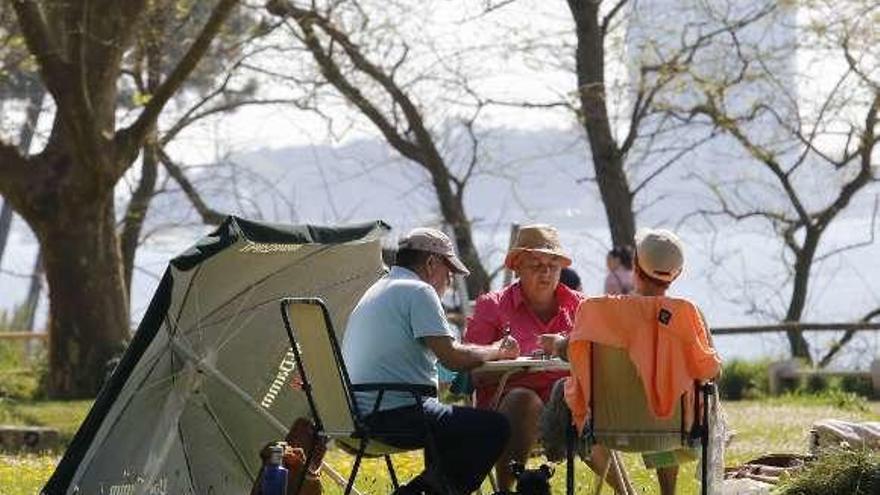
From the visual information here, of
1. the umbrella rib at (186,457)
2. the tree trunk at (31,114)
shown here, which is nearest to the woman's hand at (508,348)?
the umbrella rib at (186,457)

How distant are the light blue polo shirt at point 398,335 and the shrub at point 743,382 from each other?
1300 cm

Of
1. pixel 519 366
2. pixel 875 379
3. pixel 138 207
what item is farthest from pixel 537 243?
pixel 138 207

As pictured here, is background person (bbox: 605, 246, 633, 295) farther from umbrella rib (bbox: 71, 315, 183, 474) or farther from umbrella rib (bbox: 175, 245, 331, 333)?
umbrella rib (bbox: 71, 315, 183, 474)

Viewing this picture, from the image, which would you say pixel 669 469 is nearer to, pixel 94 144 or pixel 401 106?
pixel 94 144

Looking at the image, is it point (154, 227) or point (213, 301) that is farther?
point (154, 227)

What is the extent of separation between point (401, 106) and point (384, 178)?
2322mm

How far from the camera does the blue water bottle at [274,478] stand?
7664 mm

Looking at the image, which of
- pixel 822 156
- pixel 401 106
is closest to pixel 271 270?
pixel 401 106

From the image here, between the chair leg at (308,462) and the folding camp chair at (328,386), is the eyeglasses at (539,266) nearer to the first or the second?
the folding camp chair at (328,386)

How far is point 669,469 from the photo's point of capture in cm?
806

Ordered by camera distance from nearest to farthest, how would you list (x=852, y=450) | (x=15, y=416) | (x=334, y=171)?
(x=852, y=450) < (x=15, y=416) < (x=334, y=171)

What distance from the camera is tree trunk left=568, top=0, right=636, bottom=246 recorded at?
78.2 feet

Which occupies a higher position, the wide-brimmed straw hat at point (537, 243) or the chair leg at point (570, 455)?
the wide-brimmed straw hat at point (537, 243)

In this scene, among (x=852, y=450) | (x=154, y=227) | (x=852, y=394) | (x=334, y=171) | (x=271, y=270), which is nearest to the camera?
(x=852, y=450)
